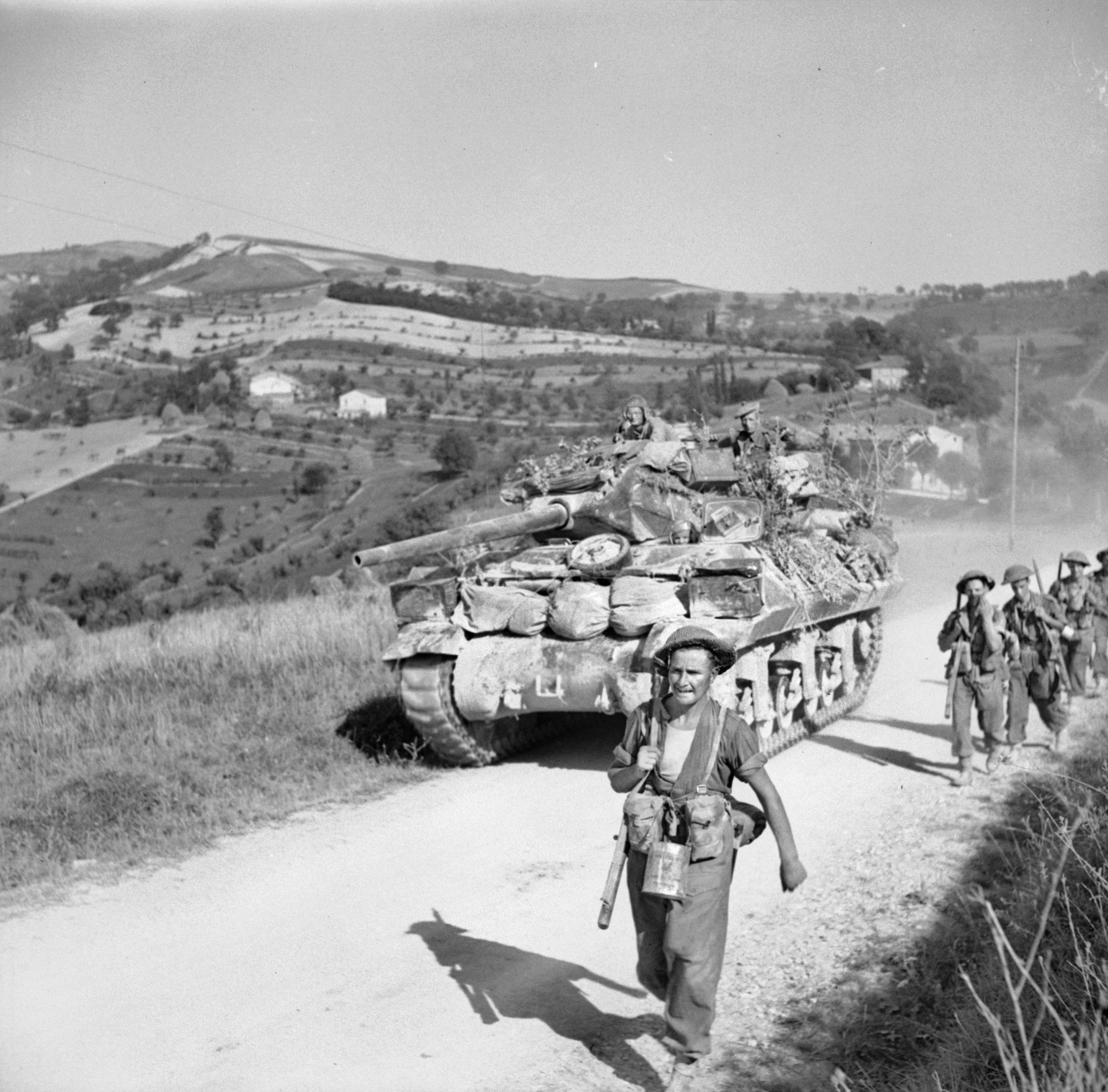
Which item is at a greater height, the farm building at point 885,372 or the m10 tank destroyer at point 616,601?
the farm building at point 885,372

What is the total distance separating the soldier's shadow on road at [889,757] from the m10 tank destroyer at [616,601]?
0.22 m

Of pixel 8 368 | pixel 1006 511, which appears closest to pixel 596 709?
pixel 1006 511

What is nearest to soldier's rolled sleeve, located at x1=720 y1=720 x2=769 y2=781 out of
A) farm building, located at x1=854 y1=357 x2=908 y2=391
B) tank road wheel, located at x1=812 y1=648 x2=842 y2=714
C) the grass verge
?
the grass verge

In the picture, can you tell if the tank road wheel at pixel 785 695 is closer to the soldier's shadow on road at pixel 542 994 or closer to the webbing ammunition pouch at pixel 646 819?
the soldier's shadow on road at pixel 542 994

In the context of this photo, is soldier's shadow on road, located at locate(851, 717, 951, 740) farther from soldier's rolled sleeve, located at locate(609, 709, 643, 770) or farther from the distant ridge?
the distant ridge

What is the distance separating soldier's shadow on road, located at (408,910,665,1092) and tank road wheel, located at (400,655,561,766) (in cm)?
270

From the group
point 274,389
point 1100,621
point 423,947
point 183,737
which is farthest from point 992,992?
point 274,389

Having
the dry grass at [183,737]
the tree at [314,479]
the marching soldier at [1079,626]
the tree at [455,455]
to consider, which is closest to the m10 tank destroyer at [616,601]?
the dry grass at [183,737]

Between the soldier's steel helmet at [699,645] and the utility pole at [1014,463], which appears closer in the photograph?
the soldier's steel helmet at [699,645]

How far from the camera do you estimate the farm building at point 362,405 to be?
5253 cm

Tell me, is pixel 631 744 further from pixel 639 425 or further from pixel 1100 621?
pixel 1100 621

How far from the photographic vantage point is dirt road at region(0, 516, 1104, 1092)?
4734 millimetres

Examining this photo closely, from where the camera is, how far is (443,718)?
29.0 feet

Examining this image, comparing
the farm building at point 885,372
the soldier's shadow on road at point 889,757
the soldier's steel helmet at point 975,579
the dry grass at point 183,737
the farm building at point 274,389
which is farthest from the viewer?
the farm building at point 274,389
